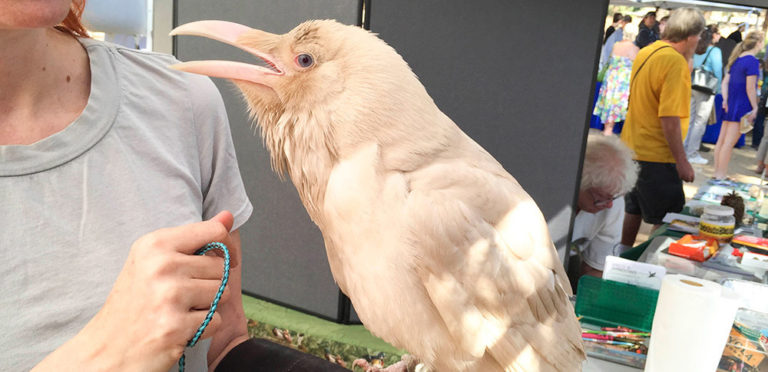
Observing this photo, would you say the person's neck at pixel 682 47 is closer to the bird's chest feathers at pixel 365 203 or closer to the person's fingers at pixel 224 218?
the bird's chest feathers at pixel 365 203

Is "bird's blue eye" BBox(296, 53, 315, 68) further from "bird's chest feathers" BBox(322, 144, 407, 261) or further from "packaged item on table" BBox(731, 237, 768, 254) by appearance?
"packaged item on table" BBox(731, 237, 768, 254)

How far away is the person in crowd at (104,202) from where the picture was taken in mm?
656

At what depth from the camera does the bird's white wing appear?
708 mm

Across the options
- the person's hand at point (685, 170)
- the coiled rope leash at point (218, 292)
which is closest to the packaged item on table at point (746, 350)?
the coiled rope leash at point (218, 292)

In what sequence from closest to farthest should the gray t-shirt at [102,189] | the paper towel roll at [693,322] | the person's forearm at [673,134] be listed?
1. the gray t-shirt at [102,189]
2. the paper towel roll at [693,322]
3. the person's forearm at [673,134]

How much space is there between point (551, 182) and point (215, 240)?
5.35 ft

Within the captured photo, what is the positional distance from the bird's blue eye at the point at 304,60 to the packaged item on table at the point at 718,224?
201cm

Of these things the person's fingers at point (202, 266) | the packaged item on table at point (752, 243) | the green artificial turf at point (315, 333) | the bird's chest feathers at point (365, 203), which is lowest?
the green artificial turf at point (315, 333)

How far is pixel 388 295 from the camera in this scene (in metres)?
0.68

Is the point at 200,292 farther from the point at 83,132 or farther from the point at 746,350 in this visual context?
the point at 746,350

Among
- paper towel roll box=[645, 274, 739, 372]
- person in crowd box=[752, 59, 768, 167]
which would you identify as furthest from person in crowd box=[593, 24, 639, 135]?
paper towel roll box=[645, 274, 739, 372]

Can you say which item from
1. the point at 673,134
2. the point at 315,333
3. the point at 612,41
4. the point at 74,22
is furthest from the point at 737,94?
the point at 74,22

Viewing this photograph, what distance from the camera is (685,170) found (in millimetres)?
2518

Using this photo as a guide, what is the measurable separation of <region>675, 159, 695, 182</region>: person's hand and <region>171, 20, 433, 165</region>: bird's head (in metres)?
2.25
